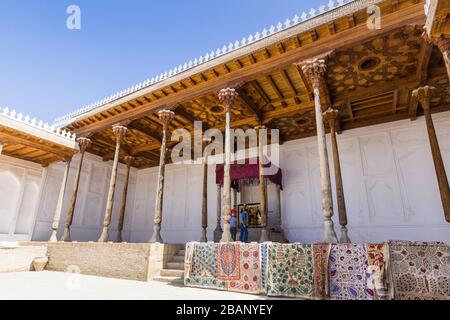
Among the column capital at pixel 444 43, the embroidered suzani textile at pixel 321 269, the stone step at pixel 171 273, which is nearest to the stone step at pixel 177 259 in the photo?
the stone step at pixel 171 273

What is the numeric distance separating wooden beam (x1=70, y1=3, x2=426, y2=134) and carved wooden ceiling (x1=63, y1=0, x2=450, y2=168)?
26 millimetres

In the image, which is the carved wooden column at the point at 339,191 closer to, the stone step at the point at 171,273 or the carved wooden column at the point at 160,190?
the stone step at the point at 171,273

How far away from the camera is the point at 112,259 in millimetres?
6867

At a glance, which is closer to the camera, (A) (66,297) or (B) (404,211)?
(A) (66,297)

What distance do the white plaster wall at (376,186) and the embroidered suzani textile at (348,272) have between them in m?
4.97

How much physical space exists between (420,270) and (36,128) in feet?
37.2

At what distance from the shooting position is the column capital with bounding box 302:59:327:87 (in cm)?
601

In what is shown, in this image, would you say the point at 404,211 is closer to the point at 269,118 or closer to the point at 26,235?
the point at 269,118

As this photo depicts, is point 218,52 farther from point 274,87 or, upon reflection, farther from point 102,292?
point 102,292

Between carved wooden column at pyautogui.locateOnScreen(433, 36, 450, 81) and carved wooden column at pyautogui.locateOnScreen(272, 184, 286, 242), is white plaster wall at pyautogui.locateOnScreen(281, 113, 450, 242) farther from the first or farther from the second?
carved wooden column at pyautogui.locateOnScreen(433, 36, 450, 81)
